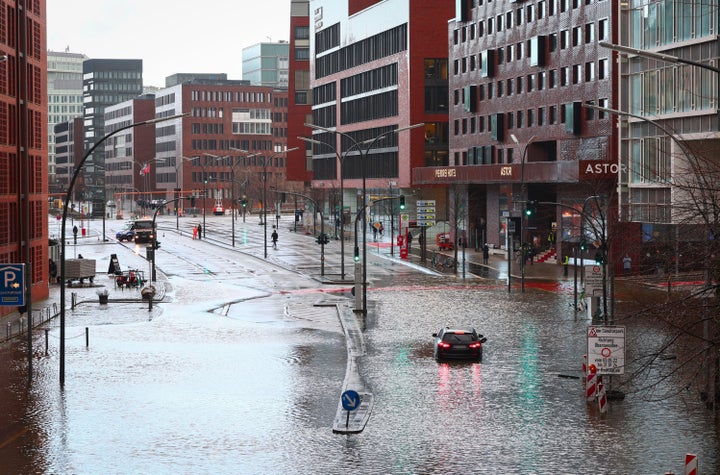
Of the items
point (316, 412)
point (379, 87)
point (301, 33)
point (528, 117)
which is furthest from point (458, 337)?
point (301, 33)

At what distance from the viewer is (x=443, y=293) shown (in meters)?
64.0

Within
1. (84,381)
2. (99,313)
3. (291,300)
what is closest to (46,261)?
(99,313)

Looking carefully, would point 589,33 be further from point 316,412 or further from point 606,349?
point 316,412

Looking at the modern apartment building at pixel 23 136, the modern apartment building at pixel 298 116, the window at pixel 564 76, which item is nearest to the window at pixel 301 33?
the modern apartment building at pixel 298 116

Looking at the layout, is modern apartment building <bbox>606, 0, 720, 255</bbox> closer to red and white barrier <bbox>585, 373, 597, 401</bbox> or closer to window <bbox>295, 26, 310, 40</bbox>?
red and white barrier <bbox>585, 373, 597, 401</bbox>

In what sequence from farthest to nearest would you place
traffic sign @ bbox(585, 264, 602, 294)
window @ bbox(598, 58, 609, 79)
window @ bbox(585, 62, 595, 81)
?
window @ bbox(585, 62, 595, 81) → window @ bbox(598, 58, 609, 79) → traffic sign @ bbox(585, 264, 602, 294)

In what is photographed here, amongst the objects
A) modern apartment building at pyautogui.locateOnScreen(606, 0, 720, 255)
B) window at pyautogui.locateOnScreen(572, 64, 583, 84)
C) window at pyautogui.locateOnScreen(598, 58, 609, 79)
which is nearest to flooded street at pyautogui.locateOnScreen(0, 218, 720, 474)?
modern apartment building at pyautogui.locateOnScreen(606, 0, 720, 255)

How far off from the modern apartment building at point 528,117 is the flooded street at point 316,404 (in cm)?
2686

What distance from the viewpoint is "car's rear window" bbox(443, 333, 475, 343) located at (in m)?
39.5

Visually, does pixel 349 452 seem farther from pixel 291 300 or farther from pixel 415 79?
pixel 415 79

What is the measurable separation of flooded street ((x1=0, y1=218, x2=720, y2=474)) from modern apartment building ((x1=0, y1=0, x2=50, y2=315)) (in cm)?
560

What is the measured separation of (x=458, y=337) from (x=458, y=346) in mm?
360

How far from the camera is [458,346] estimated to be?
129ft

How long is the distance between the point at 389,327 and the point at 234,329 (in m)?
6.61
